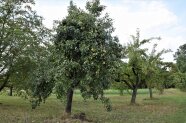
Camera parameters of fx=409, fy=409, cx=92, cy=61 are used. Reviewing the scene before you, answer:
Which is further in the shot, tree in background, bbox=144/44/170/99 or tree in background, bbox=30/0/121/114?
tree in background, bbox=144/44/170/99

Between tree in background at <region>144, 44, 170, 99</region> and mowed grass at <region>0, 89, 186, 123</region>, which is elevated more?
tree in background at <region>144, 44, 170, 99</region>

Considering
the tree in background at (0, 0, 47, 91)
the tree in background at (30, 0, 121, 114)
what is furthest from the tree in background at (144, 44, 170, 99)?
the tree in background at (30, 0, 121, 114)

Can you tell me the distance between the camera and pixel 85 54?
23422mm

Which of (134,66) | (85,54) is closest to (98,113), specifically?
(85,54)

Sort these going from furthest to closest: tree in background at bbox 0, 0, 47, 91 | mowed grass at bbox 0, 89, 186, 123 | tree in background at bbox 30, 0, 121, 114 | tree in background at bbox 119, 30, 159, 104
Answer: tree in background at bbox 119, 30, 159, 104 → tree in background at bbox 0, 0, 47, 91 → mowed grass at bbox 0, 89, 186, 123 → tree in background at bbox 30, 0, 121, 114

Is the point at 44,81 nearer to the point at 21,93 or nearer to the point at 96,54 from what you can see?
the point at 96,54

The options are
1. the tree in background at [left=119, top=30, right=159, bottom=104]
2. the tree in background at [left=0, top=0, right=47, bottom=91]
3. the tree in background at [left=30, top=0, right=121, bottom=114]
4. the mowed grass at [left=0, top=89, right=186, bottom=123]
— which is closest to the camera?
the tree in background at [left=30, top=0, right=121, bottom=114]

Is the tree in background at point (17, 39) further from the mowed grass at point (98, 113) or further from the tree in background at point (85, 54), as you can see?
the tree in background at point (85, 54)

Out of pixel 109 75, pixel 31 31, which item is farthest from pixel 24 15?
pixel 109 75

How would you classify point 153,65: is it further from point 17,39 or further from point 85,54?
point 85,54

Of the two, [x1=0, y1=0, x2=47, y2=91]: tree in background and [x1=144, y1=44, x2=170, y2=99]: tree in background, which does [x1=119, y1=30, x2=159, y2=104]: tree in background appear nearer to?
[x1=144, y1=44, x2=170, y2=99]: tree in background

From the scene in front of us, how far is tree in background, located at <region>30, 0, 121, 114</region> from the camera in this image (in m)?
23.1

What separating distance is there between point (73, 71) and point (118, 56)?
2875 millimetres

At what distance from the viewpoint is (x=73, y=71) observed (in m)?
24.4
